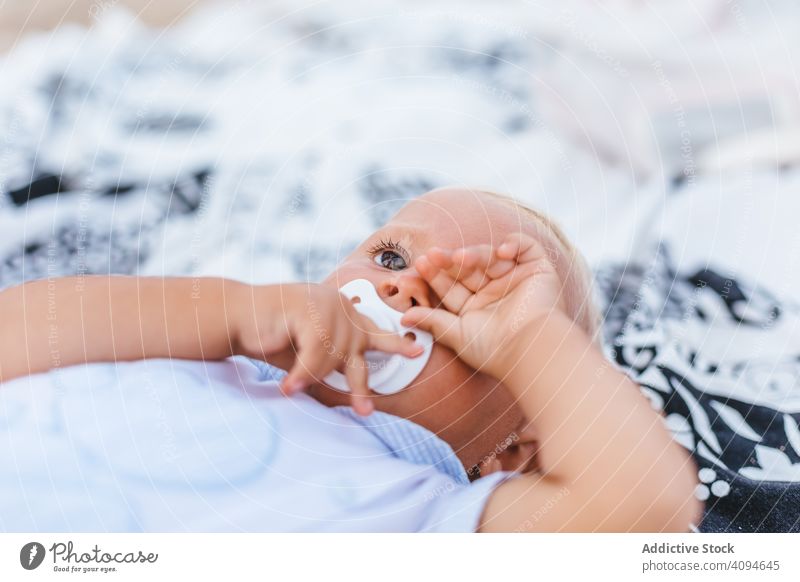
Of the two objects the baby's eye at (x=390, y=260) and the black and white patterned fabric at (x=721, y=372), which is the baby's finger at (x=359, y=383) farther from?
the black and white patterned fabric at (x=721, y=372)

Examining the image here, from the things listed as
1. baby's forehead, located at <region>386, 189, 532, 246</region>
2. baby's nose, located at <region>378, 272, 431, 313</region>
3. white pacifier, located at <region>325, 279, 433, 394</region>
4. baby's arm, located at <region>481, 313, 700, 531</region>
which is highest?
baby's forehead, located at <region>386, 189, 532, 246</region>

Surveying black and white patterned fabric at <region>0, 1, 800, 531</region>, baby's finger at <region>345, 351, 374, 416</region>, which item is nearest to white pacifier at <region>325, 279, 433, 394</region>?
baby's finger at <region>345, 351, 374, 416</region>

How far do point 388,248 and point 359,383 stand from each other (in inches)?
3.7

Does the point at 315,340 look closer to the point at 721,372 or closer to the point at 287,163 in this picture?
the point at 287,163

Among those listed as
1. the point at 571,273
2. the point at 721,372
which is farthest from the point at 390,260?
the point at 721,372

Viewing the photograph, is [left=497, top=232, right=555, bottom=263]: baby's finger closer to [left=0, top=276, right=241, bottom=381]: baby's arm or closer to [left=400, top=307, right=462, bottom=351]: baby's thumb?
[left=400, top=307, right=462, bottom=351]: baby's thumb

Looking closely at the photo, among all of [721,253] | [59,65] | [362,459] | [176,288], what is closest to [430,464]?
[362,459]

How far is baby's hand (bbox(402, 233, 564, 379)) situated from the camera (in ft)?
1.72

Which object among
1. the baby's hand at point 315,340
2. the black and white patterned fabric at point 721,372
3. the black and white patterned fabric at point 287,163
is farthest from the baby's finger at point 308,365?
the black and white patterned fabric at point 721,372

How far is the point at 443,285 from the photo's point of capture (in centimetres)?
53

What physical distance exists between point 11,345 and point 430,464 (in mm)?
267

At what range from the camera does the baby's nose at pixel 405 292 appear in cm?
52
